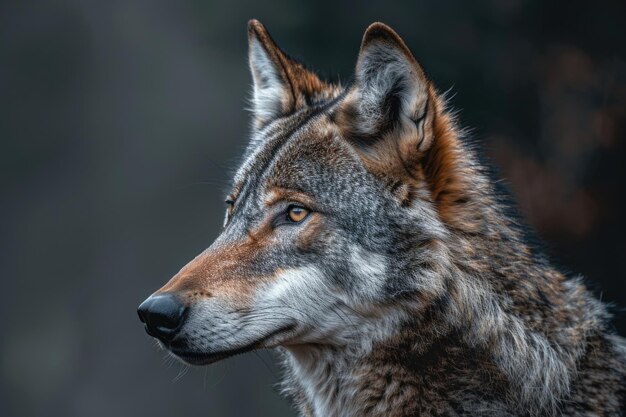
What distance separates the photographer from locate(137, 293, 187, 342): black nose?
347cm

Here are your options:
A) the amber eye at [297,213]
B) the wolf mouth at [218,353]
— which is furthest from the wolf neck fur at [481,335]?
the amber eye at [297,213]

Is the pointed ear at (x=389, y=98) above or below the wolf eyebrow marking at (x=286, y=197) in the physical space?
above

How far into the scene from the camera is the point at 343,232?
371 centimetres

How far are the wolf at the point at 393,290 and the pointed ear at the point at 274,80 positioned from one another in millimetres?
787

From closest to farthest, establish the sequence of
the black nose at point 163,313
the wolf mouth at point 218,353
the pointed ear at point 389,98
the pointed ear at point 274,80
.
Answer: the black nose at point 163,313, the wolf mouth at point 218,353, the pointed ear at point 389,98, the pointed ear at point 274,80

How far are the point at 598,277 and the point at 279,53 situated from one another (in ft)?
13.4

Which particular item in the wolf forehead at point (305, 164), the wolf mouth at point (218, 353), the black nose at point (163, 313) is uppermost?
the wolf forehead at point (305, 164)

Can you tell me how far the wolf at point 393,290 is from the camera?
3.60m

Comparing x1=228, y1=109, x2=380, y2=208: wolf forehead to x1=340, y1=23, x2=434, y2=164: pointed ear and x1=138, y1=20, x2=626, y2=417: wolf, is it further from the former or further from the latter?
x1=340, y1=23, x2=434, y2=164: pointed ear

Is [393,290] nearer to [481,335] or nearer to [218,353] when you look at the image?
[481,335]

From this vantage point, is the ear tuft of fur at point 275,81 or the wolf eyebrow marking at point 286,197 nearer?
the wolf eyebrow marking at point 286,197

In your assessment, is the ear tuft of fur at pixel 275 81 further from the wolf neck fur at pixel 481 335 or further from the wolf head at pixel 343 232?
the wolf neck fur at pixel 481 335

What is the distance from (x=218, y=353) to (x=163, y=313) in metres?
0.32

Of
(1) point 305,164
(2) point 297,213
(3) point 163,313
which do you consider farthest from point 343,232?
(3) point 163,313
